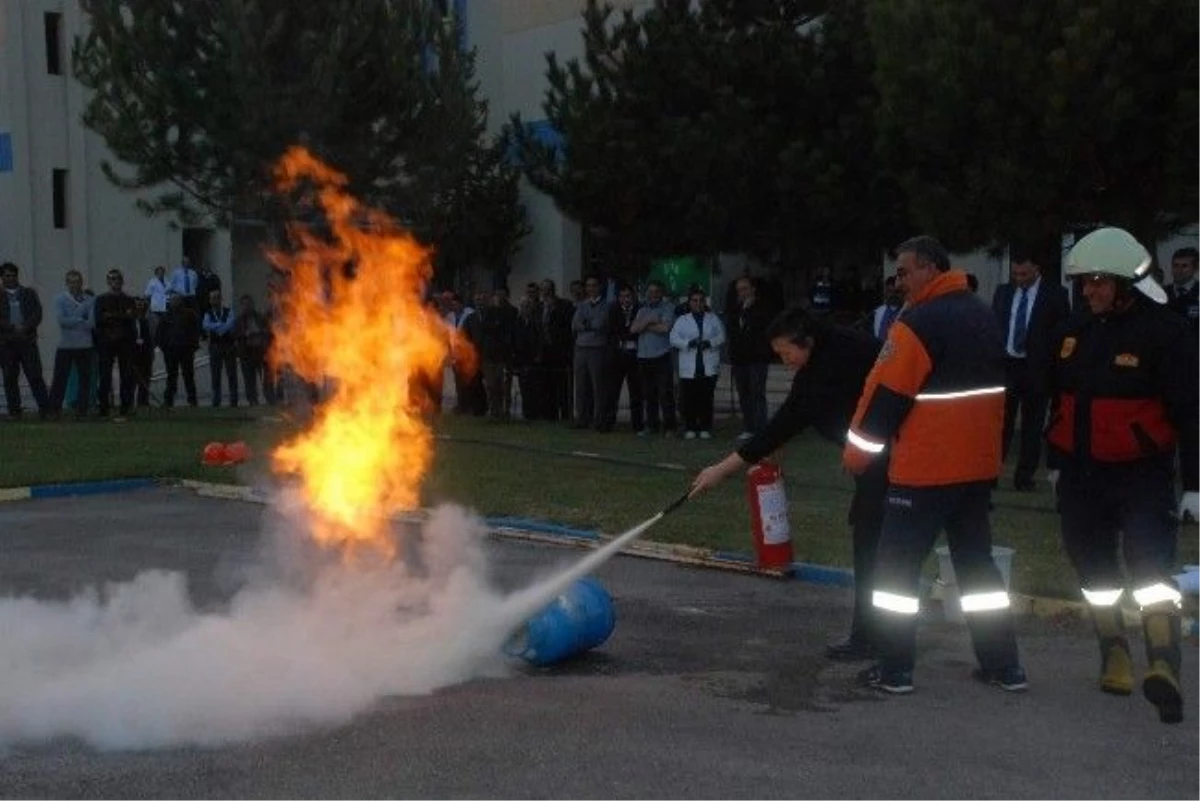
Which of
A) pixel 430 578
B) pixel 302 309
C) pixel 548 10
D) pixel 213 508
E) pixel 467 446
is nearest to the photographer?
pixel 430 578

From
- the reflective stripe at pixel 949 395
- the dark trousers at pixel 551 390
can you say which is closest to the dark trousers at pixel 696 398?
the dark trousers at pixel 551 390

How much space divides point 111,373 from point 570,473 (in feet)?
29.8

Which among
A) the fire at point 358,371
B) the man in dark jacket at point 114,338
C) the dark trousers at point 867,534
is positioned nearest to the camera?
the dark trousers at point 867,534

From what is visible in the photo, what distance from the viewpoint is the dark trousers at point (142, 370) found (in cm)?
2217

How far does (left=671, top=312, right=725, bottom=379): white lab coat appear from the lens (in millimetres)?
18234

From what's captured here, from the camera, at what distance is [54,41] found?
3691 cm

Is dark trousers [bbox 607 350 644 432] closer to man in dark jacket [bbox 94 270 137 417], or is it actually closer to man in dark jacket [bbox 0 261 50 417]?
man in dark jacket [bbox 94 270 137 417]

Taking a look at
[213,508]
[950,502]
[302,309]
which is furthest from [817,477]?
[950,502]

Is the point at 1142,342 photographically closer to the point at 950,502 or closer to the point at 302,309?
the point at 950,502

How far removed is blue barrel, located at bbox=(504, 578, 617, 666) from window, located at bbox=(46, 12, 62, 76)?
32922 mm

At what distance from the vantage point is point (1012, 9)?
49.8ft

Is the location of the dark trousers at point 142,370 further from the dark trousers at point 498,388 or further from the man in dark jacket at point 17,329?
the dark trousers at point 498,388

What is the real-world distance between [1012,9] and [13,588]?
423 inches

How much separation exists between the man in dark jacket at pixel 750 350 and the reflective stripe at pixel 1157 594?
1100 cm
